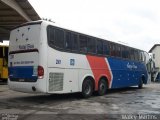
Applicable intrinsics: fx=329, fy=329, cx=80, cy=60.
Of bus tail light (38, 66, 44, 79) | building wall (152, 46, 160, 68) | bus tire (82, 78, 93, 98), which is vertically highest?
building wall (152, 46, 160, 68)

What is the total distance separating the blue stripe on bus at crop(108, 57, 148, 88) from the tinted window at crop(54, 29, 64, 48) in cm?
446

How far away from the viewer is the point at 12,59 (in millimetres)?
13820

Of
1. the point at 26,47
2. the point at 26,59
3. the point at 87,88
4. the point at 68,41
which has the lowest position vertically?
the point at 87,88

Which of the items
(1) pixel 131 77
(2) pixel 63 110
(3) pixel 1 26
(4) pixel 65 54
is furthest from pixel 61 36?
(3) pixel 1 26

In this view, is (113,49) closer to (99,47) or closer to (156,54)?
(99,47)

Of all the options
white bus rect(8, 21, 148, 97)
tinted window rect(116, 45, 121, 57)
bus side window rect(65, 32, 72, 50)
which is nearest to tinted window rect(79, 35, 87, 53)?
white bus rect(8, 21, 148, 97)

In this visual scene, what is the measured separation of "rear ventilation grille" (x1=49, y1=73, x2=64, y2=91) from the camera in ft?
41.7

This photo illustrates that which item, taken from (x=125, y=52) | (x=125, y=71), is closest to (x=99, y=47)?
(x=125, y=52)

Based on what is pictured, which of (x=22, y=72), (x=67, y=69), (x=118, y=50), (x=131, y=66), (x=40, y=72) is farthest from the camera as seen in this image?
(x=131, y=66)

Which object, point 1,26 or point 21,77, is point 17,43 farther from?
point 1,26

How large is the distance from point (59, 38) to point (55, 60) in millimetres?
979

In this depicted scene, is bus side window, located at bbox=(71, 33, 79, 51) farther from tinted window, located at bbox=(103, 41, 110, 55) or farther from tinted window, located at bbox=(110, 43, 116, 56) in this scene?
tinted window, located at bbox=(110, 43, 116, 56)

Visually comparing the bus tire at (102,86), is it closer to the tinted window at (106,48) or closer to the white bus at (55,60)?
the white bus at (55,60)

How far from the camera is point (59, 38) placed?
1340 centimetres
